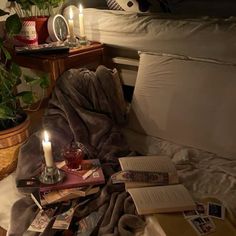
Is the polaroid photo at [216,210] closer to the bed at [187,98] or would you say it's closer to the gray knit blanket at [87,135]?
the bed at [187,98]

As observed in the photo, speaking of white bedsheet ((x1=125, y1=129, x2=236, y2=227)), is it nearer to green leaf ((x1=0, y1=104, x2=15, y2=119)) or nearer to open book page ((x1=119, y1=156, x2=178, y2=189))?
open book page ((x1=119, y1=156, x2=178, y2=189))

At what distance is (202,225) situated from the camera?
0.98m

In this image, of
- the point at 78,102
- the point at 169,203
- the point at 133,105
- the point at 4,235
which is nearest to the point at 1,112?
the point at 78,102

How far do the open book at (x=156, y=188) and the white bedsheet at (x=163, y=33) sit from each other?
55 cm

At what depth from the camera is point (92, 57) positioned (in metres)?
1.86

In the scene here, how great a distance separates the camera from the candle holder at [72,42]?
5.97 ft

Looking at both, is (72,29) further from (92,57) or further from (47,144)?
(47,144)

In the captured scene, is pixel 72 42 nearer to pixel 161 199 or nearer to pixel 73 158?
pixel 73 158

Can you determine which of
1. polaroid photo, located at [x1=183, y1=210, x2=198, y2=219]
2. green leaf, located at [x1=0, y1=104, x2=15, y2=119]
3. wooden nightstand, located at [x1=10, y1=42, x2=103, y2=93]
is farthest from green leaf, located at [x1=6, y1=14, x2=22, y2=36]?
polaroid photo, located at [x1=183, y1=210, x2=198, y2=219]

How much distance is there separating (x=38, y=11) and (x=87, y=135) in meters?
0.97

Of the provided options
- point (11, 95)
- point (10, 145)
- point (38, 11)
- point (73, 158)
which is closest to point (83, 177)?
point (73, 158)

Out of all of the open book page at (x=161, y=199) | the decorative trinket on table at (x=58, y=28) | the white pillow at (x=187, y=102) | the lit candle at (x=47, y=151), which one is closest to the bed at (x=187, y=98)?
the white pillow at (x=187, y=102)

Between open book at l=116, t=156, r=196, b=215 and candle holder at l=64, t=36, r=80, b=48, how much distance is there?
820mm

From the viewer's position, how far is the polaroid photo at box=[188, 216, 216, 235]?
96 centimetres
